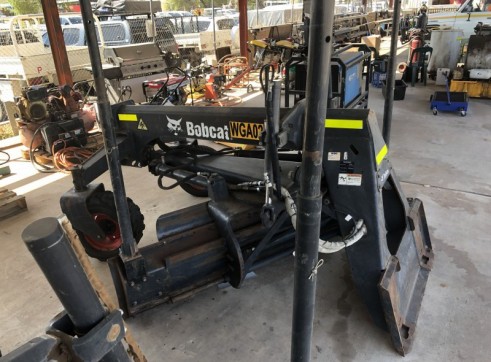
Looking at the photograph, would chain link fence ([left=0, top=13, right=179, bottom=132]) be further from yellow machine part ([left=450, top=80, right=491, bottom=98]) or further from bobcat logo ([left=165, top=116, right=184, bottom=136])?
yellow machine part ([left=450, top=80, right=491, bottom=98])

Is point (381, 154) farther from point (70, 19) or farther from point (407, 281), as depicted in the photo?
point (70, 19)

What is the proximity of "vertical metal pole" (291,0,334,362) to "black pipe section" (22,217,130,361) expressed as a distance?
62cm

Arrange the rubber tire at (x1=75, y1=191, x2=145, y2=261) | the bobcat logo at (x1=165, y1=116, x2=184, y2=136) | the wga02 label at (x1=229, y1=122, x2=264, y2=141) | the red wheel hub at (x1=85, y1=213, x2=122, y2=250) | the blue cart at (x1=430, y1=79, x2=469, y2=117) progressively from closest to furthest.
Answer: the wga02 label at (x1=229, y1=122, x2=264, y2=141) < the bobcat logo at (x1=165, y1=116, x2=184, y2=136) < the rubber tire at (x1=75, y1=191, x2=145, y2=261) < the red wheel hub at (x1=85, y1=213, x2=122, y2=250) < the blue cart at (x1=430, y1=79, x2=469, y2=117)

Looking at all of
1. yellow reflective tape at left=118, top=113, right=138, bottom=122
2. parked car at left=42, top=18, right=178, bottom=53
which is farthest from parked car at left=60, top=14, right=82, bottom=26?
yellow reflective tape at left=118, top=113, right=138, bottom=122

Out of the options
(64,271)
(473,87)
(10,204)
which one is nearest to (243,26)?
(473,87)

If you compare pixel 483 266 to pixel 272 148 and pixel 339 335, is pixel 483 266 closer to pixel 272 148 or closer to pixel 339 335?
pixel 339 335

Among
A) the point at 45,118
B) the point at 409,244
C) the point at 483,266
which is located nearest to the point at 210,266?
the point at 409,244

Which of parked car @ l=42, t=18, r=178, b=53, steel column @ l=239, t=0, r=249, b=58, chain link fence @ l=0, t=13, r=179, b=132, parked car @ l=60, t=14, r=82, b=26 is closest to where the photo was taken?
chain link fence @ l=0, t=13, r=179, b=132

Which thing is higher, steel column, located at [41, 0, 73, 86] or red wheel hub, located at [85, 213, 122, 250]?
steel column, located at [41, 0, 73, 86]

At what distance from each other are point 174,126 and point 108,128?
2.31 ft

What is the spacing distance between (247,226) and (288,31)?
38.6 feet

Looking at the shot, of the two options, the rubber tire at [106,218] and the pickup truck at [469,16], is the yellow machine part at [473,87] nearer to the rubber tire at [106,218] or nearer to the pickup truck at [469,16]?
the pickup truck at [469,16]

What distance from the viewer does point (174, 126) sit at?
2.53 meters

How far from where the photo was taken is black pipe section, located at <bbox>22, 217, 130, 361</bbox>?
78 centimetres
